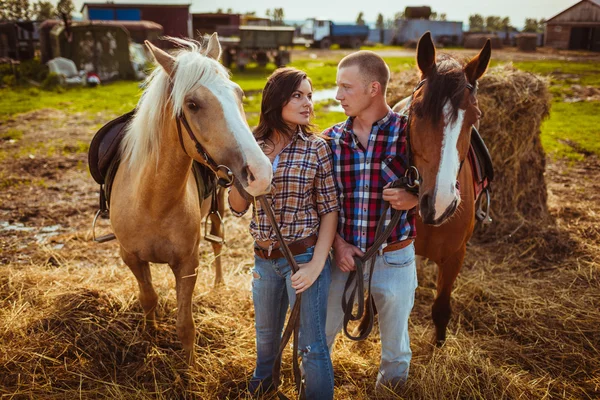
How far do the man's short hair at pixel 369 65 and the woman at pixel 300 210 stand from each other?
0.24m

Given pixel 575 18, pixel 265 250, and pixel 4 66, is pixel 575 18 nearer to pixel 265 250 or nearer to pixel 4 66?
pixel 265 250

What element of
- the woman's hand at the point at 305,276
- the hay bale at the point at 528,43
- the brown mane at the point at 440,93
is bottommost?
the woman's hand at the point at 305,276

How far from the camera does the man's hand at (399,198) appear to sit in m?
1.98

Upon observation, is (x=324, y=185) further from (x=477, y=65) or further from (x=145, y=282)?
(x=145, y=282)

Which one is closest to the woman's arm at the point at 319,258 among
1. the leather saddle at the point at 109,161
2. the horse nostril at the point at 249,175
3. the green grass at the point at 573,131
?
the horse nostril at the point at 249,175

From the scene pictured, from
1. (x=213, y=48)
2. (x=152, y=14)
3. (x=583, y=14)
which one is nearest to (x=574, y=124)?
(x=583, y=14)

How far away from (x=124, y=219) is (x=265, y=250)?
103 cm

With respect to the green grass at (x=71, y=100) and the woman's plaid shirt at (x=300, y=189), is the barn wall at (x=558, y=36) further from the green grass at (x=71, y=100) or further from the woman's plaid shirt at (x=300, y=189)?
the woman's plaid shirt at (x=300, y=189)

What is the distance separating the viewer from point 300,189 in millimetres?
1998

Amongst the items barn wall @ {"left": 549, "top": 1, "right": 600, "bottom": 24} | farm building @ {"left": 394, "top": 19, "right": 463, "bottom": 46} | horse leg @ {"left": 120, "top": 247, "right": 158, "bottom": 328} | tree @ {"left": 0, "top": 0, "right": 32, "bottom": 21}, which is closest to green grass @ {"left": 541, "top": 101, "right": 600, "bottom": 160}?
barn wall @ {"left": 549, "top": 1, "right": 600, "bottom": 24}

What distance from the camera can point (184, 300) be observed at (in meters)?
2.70

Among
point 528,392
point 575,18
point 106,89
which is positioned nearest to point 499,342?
point 528,392

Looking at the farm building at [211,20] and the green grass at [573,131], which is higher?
the farm building at [211,20]

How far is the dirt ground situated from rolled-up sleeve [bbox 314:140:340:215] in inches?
46.7
